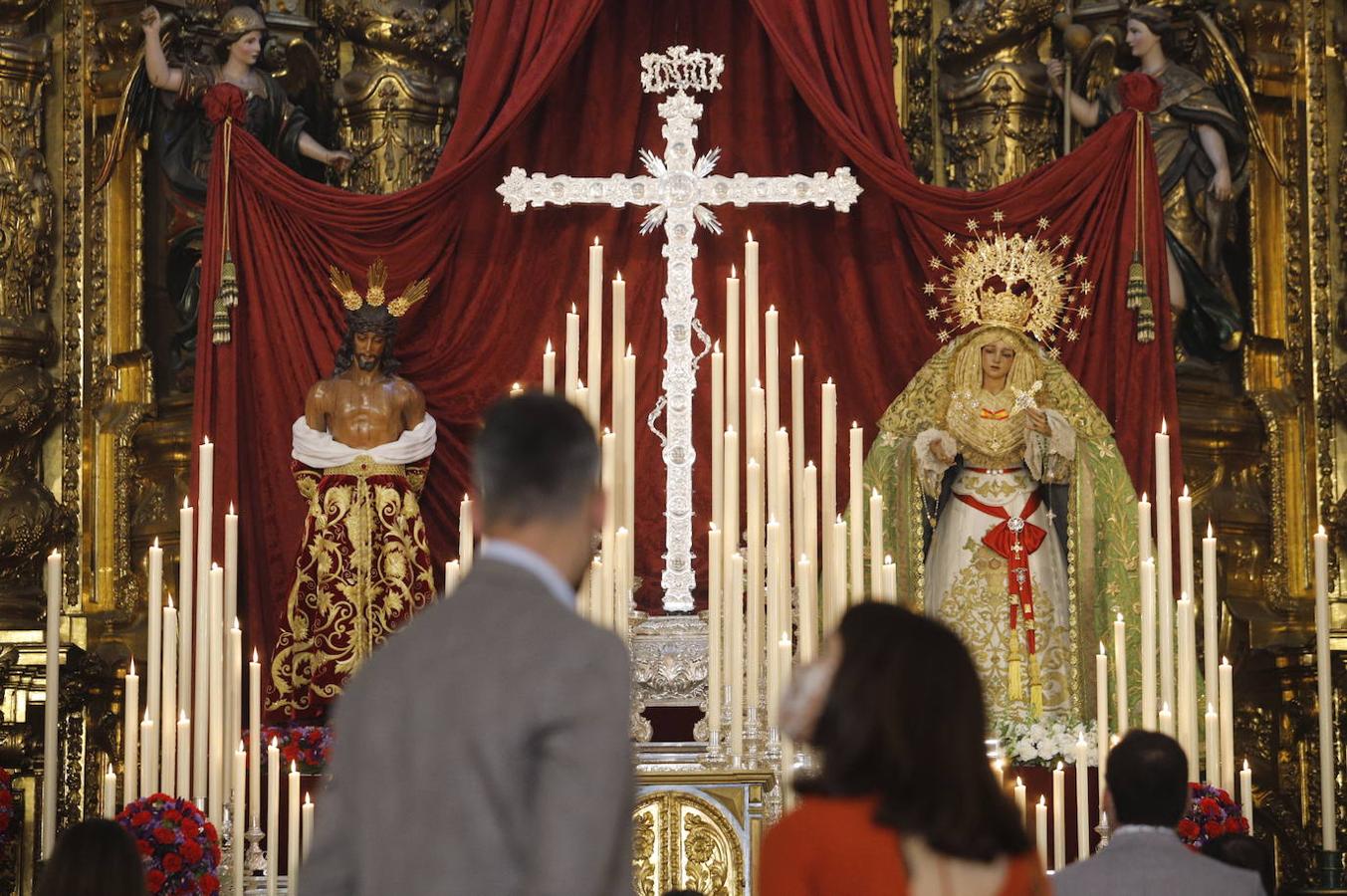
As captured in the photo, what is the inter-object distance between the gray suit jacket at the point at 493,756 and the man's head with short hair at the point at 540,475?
0.11 metres

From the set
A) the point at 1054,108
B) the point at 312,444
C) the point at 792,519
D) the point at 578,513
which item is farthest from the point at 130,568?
the point at 578,513

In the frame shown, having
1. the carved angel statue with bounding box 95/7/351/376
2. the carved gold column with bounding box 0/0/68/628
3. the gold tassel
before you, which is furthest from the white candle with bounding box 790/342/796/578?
the carved gold column with bounding box 0/0/68/628

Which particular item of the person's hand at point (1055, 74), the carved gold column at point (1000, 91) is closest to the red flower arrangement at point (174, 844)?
the carved gold column at point (1000, 91)

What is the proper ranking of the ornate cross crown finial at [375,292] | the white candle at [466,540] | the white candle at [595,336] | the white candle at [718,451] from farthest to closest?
the ornate cross crown finial at [375,292] < the white candle at [595,336] < the white candle at [718,451] < the white candle at [466,540]

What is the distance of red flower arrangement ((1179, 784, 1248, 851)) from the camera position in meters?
6.39

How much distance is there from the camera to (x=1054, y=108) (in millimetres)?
9359

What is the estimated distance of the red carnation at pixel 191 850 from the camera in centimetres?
609

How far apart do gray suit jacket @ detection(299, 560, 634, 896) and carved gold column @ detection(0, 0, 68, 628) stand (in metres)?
6.38

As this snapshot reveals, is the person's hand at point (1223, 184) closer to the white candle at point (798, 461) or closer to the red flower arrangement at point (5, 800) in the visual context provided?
the white candle at point (798, 461)

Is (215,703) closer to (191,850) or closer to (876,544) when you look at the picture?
(191,850)

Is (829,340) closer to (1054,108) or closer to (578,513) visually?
(1054,108)

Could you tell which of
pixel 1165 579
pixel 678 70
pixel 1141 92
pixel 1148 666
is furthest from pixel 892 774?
pixel 678 70

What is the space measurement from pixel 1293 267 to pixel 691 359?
271 centimetres

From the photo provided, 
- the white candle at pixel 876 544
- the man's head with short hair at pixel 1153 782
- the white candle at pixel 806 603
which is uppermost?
the white candle at pixel 876 544
